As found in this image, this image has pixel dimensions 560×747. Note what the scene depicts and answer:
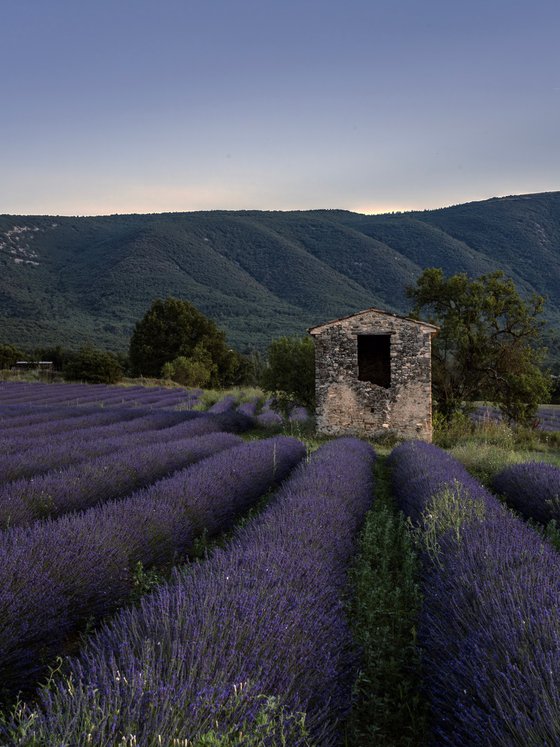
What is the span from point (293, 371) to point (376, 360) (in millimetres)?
2398

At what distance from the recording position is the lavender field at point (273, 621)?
61.4 inches

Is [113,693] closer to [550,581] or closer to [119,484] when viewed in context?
[550,581]

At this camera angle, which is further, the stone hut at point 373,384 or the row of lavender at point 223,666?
the stone hut at point 373,384

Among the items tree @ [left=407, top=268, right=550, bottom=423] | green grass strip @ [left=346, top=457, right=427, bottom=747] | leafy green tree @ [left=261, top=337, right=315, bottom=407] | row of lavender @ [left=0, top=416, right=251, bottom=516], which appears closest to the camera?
green grass strip @ [left=346, top=457, right=427, bottom=747]

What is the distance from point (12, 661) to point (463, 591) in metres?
2.07

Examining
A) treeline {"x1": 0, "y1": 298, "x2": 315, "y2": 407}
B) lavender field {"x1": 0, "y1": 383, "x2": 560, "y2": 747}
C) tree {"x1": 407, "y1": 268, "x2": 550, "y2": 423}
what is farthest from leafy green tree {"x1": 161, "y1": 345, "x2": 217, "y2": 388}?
lavender field {"x1": 0, "y1": 383, "x2": 560, "y2": 747}

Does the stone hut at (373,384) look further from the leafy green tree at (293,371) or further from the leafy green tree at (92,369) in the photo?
the leafy green tree at (92,369)

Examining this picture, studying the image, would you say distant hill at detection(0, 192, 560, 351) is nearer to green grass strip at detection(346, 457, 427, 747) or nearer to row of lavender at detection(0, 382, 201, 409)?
row of lavender at detection(0, 382, 201, 409)

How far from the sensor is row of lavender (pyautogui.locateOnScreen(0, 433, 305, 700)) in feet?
8.31

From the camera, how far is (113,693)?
5.12 ft

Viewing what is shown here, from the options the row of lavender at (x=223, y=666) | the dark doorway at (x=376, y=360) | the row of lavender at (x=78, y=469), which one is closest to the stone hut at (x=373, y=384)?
the dark doorway at (x=376, y=360)

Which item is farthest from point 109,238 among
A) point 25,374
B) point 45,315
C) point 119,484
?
point 119,484

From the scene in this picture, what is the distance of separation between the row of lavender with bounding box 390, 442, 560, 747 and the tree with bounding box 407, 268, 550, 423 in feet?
40.1

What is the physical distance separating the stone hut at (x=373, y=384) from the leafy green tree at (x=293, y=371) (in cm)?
303
